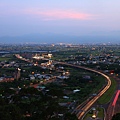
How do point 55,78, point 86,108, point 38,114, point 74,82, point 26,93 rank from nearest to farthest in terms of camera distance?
1. point 38,114
2. point 26,93
3. point 86,108
4. point 74,82
5. point 55,78

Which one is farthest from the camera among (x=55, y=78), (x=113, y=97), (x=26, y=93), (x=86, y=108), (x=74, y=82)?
(x=55, y=78)

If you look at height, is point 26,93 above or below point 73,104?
above

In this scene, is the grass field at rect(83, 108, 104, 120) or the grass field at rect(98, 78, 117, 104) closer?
the grass field at rect(83, 108, 104, 120)

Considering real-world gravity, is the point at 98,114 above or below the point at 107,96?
above

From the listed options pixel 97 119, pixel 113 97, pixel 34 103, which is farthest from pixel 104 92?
pixel 34 103

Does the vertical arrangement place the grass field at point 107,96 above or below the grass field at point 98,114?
below

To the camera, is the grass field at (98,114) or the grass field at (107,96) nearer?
the grass field at (98,114)

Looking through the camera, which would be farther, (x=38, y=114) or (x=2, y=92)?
(x=2, y=92)

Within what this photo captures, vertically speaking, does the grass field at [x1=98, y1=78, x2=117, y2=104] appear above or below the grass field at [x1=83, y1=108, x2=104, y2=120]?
below

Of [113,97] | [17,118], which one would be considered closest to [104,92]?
[113,97]

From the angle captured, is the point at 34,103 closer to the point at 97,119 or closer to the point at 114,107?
the point at 97,119

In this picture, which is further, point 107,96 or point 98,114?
point 107,96
